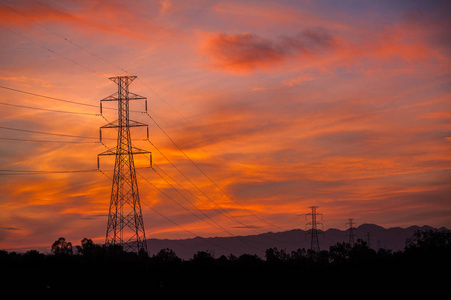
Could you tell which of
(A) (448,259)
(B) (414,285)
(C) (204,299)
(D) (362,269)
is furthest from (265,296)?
(A) (448,259)

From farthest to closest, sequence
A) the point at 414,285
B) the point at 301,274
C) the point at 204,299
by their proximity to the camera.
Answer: the point at 301,274 < the point at 414,285 < the point at 204,299

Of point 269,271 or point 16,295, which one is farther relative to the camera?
point 269,271

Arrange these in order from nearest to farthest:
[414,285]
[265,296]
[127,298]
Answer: [127,298] < [265,296] < [414,285]

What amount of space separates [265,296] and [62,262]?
36924 millimetres

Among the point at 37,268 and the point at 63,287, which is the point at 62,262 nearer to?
the point at 37,268

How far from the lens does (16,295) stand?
6956cm

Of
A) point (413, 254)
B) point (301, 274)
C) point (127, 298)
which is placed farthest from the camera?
point (413, 254)

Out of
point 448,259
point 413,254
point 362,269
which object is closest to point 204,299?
point 362,269

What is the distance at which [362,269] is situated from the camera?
5423 inches

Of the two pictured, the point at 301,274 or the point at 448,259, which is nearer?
the point at 301,274

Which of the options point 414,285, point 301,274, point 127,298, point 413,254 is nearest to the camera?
point 127,298

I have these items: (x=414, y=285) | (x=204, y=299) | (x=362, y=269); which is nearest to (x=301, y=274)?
(x=362, y=269)

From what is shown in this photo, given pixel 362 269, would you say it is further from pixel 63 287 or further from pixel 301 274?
pixel 63 287

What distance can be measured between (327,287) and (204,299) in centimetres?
3029
